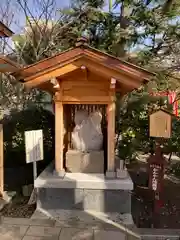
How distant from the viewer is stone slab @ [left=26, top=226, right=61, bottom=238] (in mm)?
4512

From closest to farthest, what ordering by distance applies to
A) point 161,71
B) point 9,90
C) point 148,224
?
point 148,224, point 161,71, point 9,90

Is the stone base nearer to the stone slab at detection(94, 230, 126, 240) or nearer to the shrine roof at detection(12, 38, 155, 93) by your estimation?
the stone slab at detection(94, 230, 126, 240)

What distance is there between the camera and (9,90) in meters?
9.44

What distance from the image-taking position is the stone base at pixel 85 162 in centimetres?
597

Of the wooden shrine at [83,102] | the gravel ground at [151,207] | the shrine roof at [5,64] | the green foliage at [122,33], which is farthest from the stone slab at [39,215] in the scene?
the green foliage at [122,33]

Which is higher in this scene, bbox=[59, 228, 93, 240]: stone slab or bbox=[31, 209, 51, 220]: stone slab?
bbox=[31, 209, 51, 220]: stone slab

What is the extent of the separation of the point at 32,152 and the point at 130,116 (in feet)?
10.1

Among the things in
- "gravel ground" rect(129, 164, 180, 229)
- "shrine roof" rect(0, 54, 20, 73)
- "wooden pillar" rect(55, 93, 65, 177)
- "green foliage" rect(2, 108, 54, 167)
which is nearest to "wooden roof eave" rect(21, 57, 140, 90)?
"shrine roof" rect(0, 54, 20, 73)

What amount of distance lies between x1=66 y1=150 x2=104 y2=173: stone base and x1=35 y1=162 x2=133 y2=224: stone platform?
38 cm

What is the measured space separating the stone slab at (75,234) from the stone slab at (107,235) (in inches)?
4.0

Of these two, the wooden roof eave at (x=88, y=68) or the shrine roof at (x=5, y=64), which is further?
the wooden roof eave at (x=88, y=68)

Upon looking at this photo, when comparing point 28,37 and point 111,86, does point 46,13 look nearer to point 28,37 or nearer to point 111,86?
point 28,37

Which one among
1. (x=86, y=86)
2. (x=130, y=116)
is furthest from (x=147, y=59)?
(x=86, y=86)

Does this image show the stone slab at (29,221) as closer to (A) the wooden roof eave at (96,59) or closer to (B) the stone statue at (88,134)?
(B) the stone statue at (88,134)
